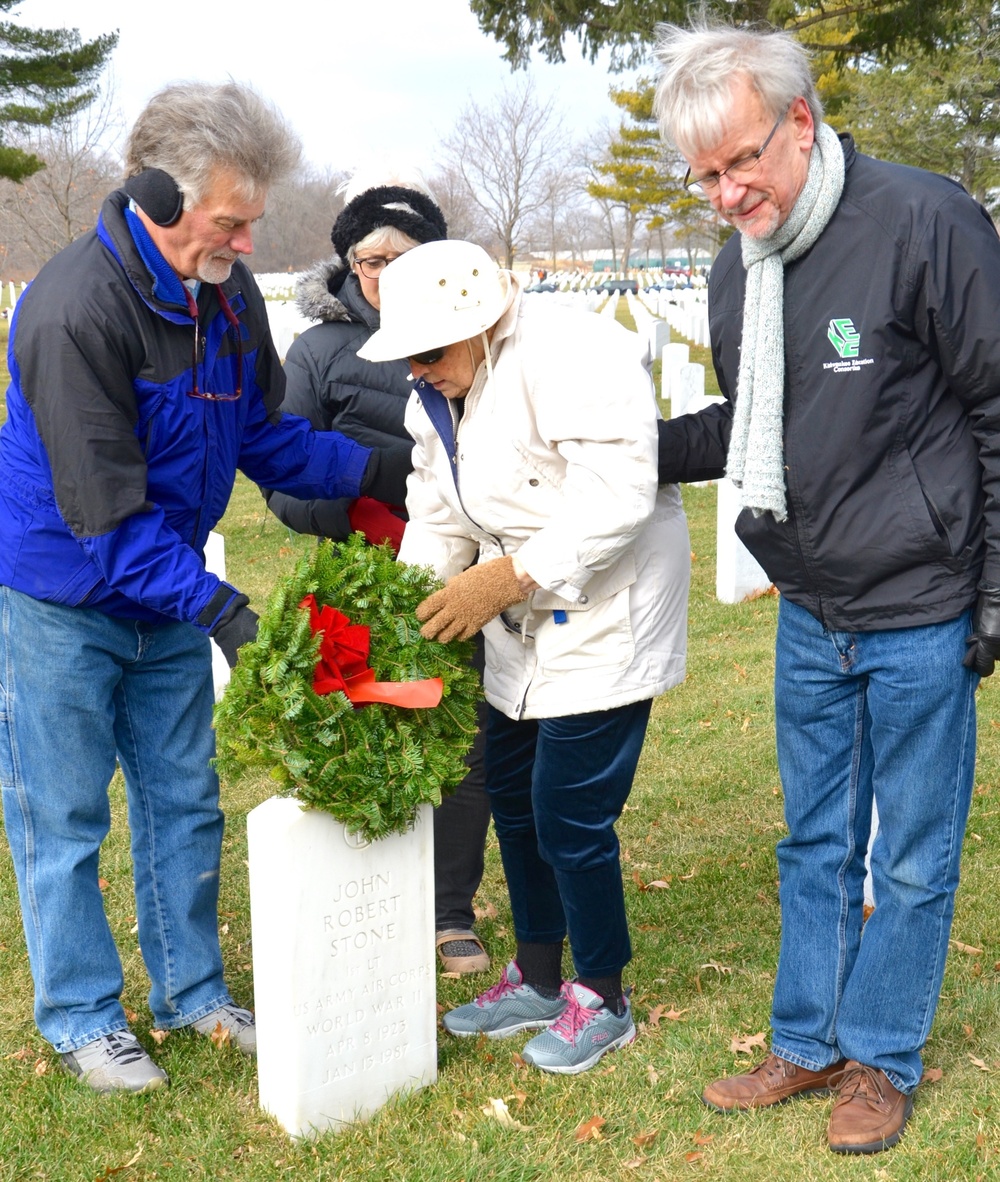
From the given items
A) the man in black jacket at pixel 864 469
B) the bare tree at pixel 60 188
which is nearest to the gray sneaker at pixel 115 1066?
the man in black jacket at pixel 864 469

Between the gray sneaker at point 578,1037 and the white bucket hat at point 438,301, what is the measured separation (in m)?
1.83

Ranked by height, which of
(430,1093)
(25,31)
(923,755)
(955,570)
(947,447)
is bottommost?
(430,1093)

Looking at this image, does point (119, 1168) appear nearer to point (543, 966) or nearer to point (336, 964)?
point (336, 964)

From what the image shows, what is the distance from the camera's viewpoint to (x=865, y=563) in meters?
2.75

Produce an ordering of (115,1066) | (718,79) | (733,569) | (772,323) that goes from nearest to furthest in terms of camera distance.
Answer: (718,79) < (772,323) < (115,1066) < (733,569)

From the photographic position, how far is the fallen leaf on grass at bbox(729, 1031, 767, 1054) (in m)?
3.45

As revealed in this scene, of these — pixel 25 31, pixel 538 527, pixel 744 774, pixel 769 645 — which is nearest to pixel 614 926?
pixel 538 527

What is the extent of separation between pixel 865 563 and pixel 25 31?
1204 inches

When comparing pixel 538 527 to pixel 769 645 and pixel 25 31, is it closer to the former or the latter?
pixel 769 645

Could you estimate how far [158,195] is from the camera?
2998mm

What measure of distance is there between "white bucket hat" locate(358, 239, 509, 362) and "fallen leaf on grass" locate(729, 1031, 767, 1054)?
6.79ft

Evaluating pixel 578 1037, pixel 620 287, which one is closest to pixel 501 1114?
pixel 578 1037

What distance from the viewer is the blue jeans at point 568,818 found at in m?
3.20

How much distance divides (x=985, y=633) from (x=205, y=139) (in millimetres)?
2115
